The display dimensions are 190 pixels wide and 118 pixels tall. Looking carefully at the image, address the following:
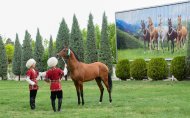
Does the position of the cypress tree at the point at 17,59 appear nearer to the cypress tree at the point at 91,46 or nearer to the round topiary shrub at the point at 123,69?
the cypress tree at the point at 91,46

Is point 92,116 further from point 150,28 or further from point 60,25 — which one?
point 60,25

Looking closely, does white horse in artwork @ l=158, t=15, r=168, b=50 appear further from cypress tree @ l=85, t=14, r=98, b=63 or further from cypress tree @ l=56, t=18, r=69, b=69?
cypress tree @ l=56, t=18, r=69, b=69

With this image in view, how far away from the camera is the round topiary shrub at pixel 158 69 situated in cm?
2795

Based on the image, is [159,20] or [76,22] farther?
[76,22]

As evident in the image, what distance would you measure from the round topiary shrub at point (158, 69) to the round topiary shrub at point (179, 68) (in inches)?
48.6

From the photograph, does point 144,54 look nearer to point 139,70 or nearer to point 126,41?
point 126,41

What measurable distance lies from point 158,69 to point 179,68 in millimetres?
1907

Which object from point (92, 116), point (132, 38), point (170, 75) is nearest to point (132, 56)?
point (132, 38)

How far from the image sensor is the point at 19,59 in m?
39.0

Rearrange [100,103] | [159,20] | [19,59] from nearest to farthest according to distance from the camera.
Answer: [100,103] < [159,20] < [19,59]

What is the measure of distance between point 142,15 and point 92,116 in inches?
911

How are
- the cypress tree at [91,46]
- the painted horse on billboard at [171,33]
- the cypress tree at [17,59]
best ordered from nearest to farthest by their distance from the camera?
1. the painted horse on billboard at [171,33]
2. the cypress tree at [91,46]
3. the cypress tree at [17,59]

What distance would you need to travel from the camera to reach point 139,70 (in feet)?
96.8

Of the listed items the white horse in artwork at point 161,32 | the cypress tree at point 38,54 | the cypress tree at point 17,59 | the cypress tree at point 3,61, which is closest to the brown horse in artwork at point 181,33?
the white horse in artwork at point 161,32
